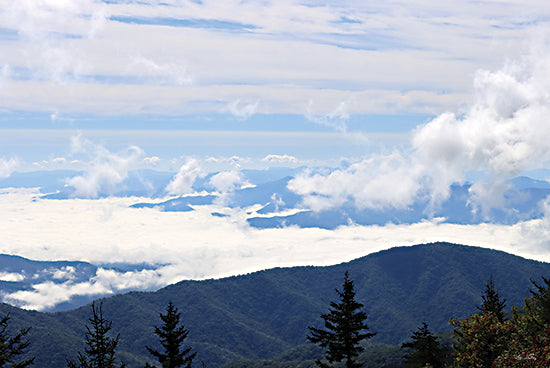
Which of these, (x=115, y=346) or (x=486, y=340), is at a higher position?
(x=115, y=346)

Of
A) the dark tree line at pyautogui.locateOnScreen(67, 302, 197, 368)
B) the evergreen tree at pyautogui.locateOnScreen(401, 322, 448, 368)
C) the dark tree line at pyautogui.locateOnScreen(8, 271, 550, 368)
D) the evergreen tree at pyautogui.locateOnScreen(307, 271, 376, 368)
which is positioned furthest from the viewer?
the evergreen tree at pyautogui.locateOnScreen(401, 322, 448, 368)

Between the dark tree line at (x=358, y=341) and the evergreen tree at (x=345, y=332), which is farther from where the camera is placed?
the evergreen tree at (x=345, y=332)

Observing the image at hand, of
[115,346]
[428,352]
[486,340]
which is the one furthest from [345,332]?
[428,352]

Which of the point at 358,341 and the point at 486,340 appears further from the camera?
the point at 358,341

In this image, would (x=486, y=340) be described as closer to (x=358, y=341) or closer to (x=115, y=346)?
(x=358, y=341)

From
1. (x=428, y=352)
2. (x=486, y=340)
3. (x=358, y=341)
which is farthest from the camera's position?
(x=428, y=352)

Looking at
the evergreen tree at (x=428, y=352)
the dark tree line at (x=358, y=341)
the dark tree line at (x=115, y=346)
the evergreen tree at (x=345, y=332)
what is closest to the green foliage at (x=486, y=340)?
the dark tree line at (x=358, y=341)

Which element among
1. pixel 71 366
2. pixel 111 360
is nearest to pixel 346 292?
pixel 111 360

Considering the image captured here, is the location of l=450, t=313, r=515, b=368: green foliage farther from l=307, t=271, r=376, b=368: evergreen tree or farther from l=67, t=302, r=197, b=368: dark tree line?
l=67, t=302, r=197, b=368: dark tree line

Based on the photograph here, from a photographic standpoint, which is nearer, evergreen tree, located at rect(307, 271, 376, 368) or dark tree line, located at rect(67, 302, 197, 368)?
evergreen tree, located at rect(307, 271, 376, 368)

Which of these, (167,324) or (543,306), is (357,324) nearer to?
(167,324)

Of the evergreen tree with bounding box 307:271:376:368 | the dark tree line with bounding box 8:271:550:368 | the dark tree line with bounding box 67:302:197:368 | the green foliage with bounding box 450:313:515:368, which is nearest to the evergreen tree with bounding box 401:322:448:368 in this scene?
the dark tree line with bounding box 8:271:550:368

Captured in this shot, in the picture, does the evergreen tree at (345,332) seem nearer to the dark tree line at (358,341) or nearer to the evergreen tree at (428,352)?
the dark tree line at (358,341)

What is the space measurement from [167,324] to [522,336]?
95.3 feet
